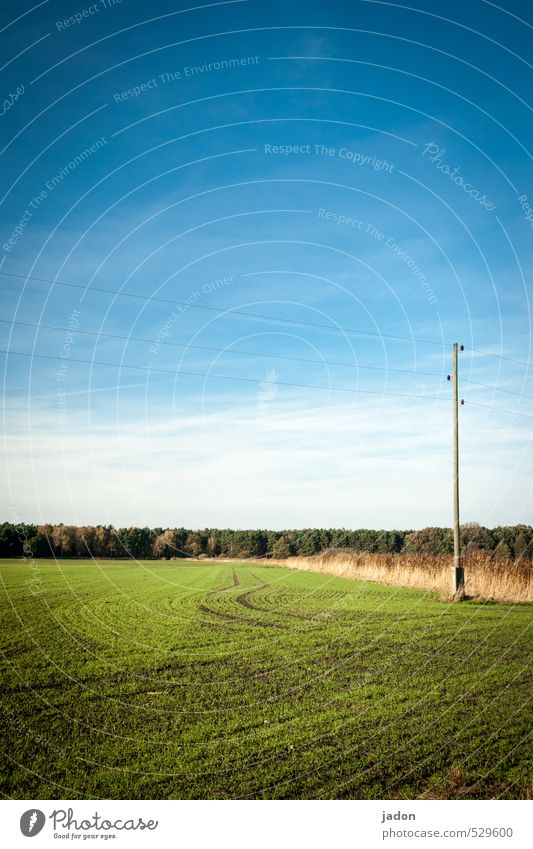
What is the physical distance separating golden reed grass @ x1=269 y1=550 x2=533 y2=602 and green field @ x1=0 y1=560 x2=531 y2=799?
6.12 m

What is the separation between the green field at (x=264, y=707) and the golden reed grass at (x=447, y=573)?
20.1 ft

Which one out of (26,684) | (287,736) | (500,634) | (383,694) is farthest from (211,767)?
(500,634)

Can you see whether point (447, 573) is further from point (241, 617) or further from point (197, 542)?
point (197, 542)

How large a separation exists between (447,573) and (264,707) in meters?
18.9

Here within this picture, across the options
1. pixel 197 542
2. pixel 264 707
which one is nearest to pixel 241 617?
pixel 264 707

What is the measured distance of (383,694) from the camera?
29.7 ft

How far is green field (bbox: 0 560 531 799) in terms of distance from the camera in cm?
585

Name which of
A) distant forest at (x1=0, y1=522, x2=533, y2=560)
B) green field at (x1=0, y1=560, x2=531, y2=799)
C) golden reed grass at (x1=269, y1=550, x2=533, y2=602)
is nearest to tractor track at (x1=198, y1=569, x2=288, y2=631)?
green field at (x1=0, y1=560, x2=531, y2=799)

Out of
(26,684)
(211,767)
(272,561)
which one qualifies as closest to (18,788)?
(211,767)

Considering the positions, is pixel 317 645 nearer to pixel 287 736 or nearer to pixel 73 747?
pixel 287 736
